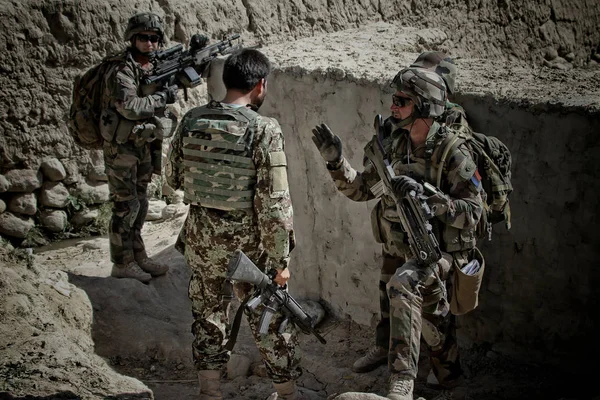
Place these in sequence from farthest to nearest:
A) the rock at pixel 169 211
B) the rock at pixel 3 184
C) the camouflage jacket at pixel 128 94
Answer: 1. the rock at pixel 169 211
2. the rock at pixel 3 184
3. the camouflage jacket at pixel 128 94

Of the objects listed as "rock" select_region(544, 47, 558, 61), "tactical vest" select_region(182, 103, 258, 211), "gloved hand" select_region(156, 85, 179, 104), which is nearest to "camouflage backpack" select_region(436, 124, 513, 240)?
"tactical vest" select_region(182, 103, 258, 211)

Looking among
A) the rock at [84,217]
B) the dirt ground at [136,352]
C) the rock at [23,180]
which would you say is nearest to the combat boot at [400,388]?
the dirt ground at [136,352]

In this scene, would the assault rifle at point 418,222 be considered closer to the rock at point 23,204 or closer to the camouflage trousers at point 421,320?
the camouflage trousers at point 421,320

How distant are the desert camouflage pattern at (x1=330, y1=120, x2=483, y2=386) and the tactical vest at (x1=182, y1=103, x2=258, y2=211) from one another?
61 centimetres

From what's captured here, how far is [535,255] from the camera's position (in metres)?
4.79

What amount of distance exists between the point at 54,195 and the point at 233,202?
406 centimetres

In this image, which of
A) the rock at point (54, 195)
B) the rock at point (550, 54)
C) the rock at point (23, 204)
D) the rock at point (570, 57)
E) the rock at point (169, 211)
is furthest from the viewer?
the rock at point (570, 57)

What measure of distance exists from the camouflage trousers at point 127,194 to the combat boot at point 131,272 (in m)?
0.04

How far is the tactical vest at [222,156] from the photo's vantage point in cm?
428

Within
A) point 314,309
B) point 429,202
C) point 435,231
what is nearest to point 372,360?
point 314,309

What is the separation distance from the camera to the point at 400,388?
4023 millimetres

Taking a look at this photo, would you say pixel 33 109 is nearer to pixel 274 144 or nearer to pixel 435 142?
pixel 274 144

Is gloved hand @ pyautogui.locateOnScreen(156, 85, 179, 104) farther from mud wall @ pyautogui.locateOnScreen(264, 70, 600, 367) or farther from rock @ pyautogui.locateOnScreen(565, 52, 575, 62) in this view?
rock @ pyautogui.locateOnScreen(565, 52, 575, 62)

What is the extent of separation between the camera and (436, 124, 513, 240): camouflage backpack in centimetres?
426
